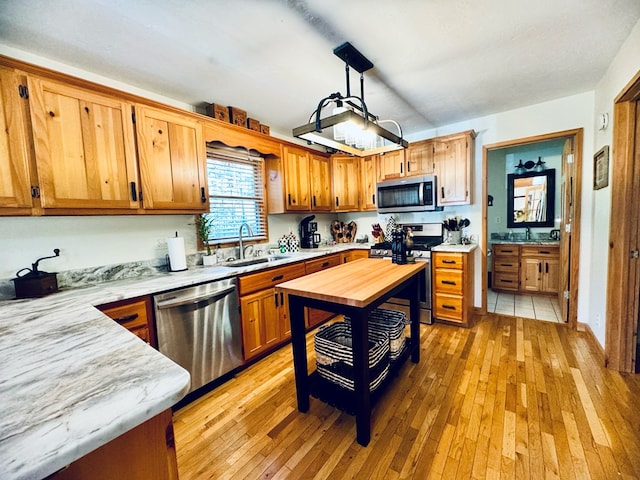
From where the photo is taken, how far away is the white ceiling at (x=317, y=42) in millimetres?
1479

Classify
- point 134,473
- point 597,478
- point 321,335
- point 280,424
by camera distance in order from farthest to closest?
1. point 321,335
2. point 280,424
3. point 597,478
4. point 134,473

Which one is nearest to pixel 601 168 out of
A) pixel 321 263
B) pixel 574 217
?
pixel 574 217

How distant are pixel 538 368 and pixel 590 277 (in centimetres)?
134

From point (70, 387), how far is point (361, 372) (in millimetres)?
1282

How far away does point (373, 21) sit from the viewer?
1.59 metres

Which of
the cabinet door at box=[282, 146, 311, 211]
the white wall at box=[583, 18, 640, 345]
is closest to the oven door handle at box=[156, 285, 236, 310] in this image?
the cabinet door at box=[282, 146, 311, 211]

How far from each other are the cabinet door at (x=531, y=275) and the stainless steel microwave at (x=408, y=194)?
203 centimetres

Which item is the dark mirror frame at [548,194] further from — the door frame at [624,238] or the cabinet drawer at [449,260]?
the door frame at [624,238]

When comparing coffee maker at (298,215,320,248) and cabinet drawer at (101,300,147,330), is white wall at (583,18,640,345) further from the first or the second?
cabinet drawer at (101,300,147,330)

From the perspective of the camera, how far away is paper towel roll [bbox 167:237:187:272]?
7.64 feet

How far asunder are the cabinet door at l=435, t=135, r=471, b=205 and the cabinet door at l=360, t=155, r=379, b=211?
878mm

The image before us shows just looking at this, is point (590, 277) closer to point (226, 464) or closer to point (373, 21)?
point (373, 21)

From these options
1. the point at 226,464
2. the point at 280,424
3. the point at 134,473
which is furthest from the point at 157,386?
the point at 280,424

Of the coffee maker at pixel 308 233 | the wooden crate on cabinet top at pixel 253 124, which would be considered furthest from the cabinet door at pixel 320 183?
the wooden crate on cabinet top at pixel 253 124
